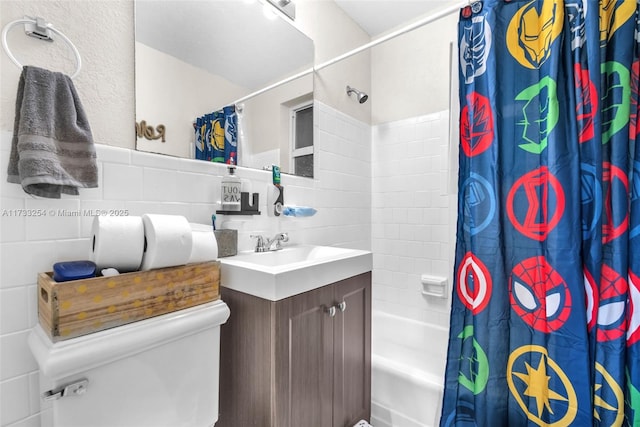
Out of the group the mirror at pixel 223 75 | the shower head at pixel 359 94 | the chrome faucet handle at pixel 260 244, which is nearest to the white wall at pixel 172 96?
the mirror at pixel 223 75

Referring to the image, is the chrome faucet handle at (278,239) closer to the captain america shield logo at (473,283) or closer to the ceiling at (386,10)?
the captain america shield logo at (473,283)

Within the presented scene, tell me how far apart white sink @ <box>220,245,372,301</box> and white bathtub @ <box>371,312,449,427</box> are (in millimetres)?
670

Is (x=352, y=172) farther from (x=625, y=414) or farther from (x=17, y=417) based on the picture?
(x=17, y=417)

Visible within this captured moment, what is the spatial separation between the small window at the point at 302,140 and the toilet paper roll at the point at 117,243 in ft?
3.41

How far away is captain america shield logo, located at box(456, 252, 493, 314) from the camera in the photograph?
4.00 ft

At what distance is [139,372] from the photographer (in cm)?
78

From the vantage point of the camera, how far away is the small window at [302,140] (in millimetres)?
1743

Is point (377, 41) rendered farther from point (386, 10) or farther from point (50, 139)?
point (50, 139)

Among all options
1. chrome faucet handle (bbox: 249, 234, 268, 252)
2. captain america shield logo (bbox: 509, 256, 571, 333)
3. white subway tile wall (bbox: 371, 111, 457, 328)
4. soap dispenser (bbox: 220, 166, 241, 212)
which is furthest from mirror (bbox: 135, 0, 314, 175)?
captain america shield logo (bbox: 509, 256, 571, 333)

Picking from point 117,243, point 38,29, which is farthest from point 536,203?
point 38,29

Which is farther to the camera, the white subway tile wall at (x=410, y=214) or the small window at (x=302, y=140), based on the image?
the white subway tile wall at (x=410, y=214)

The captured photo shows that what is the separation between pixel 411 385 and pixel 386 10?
2398 millimetres

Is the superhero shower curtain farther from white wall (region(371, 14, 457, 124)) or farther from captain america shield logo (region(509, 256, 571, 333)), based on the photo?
white wall (region(371, 14, 457, 124))

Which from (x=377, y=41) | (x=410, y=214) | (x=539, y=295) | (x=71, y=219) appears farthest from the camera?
(x=410, y=214)
